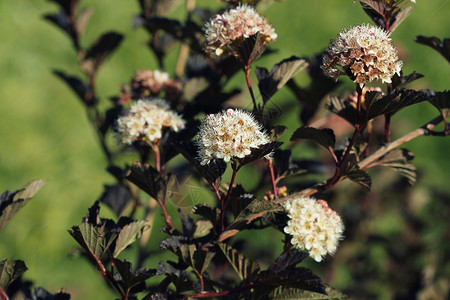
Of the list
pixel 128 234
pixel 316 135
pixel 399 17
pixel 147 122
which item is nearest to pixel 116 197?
pixel 147 122

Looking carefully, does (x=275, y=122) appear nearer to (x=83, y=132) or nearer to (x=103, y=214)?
(x=103, y=214)

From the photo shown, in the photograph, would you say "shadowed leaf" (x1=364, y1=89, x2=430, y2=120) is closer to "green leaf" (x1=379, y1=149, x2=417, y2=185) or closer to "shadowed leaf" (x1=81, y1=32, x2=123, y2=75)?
"green leaf" (x1=379, y1=149, x2=417, y2=185)

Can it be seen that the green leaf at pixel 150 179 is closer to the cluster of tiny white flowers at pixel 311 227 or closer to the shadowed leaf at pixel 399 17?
the cluster of tiny white flowers at pixel 311 227

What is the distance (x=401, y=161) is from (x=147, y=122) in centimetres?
61

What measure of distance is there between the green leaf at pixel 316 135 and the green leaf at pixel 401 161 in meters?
0.17

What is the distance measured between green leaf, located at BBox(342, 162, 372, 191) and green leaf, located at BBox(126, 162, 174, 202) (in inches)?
15.3

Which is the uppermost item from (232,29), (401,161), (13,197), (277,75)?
(232,29)

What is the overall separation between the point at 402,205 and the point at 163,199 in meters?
1.78

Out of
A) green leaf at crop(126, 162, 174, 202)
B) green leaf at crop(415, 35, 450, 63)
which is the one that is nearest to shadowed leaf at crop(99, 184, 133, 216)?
green leaf at crop(126, 162, 174, 202)

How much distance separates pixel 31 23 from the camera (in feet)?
15.1

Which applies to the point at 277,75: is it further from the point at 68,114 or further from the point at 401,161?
the point at 68,114

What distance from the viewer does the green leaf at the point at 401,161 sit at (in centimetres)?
118

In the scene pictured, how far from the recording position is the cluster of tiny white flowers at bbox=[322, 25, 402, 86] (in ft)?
3.02

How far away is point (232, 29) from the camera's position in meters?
1.10
